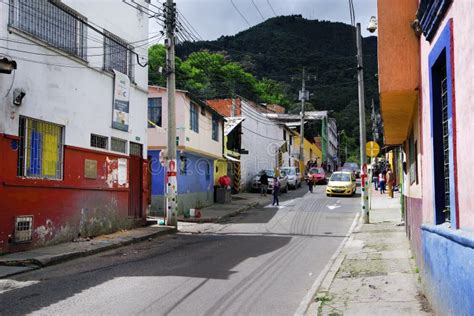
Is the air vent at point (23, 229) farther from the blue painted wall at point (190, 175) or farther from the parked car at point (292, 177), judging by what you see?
the parked car at point (292, 177)

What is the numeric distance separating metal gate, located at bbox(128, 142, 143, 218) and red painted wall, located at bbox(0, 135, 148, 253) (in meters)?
0.46

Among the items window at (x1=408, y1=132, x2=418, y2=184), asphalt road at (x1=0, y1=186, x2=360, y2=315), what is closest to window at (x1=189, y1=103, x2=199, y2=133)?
asphalt road at (x1=0, y1=186, x2=360, y2=315)

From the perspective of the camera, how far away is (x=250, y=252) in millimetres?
12570

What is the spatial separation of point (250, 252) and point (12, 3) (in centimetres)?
799

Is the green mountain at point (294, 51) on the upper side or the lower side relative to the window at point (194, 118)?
upper

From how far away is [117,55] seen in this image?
659 inches

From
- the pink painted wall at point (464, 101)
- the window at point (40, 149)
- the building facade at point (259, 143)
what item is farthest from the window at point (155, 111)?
the pink painted wall at point (464, 101)

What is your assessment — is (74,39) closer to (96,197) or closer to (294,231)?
(96,197)

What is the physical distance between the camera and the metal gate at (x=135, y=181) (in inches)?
701

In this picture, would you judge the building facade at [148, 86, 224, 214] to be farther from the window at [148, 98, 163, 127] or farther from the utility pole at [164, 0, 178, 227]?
the utility pole at [164, 0, 178, 227]

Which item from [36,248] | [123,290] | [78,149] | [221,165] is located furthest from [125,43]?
[221,165]

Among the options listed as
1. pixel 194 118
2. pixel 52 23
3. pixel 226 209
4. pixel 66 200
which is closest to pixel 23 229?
pixel 66 200

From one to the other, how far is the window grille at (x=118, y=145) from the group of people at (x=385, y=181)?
1782 centimetres

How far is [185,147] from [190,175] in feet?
7.10
